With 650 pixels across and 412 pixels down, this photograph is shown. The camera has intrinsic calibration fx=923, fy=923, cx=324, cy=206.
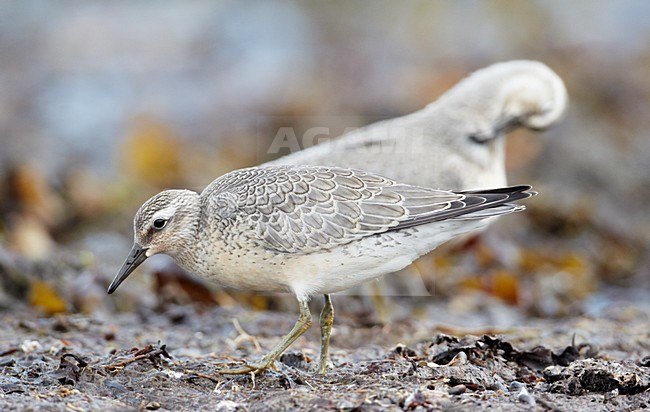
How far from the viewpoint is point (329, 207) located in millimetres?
5516

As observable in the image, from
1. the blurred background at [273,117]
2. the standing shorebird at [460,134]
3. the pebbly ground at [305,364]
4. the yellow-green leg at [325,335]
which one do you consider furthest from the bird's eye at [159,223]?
the blurred background at [273,117]

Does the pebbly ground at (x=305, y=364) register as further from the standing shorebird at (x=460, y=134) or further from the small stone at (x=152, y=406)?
the standing shorebird at (x=460, y=134)

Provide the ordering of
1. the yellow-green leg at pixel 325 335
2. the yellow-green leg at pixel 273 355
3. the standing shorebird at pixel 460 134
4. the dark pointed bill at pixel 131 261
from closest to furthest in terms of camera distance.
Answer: the yellow-green leg at pixel 273 355, the yellow-green leg at pixel 325 335, the dark pointed bill at pixel 131 261, the standing shorebird at pixel 460 134


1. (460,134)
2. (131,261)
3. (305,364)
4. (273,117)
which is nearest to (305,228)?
(305,364)

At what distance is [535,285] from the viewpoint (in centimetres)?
893

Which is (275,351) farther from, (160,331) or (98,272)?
(98,272)

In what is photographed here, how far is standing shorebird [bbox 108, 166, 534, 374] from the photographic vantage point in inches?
214

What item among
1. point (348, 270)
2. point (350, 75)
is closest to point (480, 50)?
point (350, 75)

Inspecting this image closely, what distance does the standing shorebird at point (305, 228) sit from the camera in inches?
214

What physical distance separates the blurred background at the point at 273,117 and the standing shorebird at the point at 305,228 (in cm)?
217

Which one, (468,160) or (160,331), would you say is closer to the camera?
(160,331)

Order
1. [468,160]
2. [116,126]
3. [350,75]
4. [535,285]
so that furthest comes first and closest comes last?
[350,75] → [116,126] → [535,285] → [468,160]

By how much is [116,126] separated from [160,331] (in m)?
7.82

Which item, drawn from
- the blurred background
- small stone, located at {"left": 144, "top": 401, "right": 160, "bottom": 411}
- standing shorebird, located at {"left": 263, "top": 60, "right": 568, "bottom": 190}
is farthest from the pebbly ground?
standing shorebird, located at {"left": 263, "top": 60, "right": 568, "bottom": 190}
